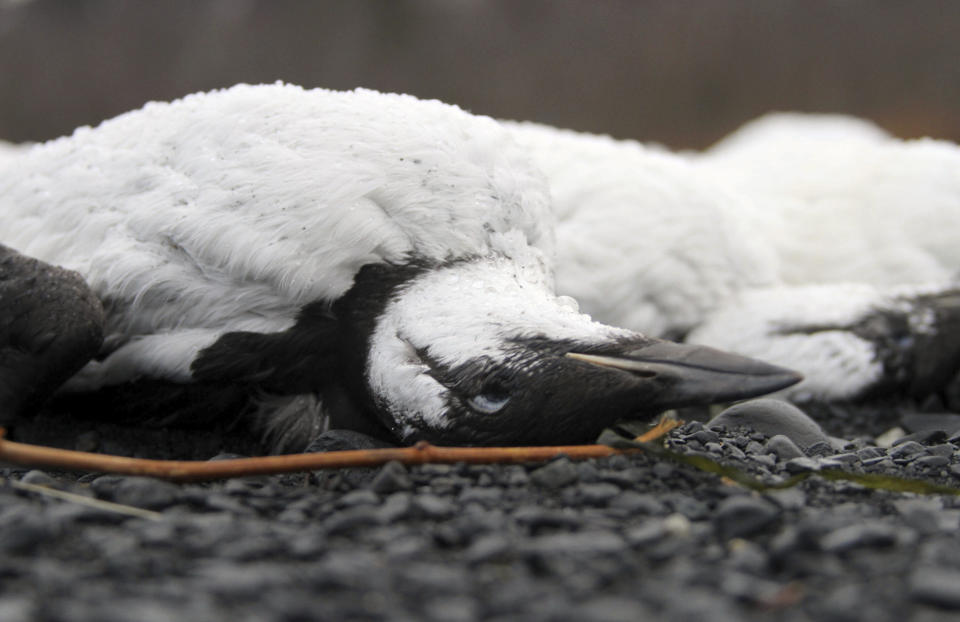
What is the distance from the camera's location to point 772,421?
196 centimetres

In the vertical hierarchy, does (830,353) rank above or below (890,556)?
above

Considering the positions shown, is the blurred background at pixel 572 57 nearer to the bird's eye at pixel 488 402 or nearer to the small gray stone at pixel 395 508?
the bird's eye at pixel 488 402

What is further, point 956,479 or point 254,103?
point 254,103

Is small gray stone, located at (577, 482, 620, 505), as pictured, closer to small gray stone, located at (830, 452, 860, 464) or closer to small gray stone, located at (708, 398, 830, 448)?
small gray stone, located at (830, 452, 860, 464)

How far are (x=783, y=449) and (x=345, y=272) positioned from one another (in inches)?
33.9

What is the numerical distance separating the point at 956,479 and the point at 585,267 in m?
1.36

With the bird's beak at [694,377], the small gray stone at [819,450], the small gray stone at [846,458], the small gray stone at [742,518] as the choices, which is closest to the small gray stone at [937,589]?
the small gray stone at [742,518]

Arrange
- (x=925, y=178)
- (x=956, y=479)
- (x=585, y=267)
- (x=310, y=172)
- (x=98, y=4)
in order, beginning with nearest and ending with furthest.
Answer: (x=956, y=479) < (x=310, y=172) < (x=585, y=267) < (x=925, y=178) < (x=98, y=4)

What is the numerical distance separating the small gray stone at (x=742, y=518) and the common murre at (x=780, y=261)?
4.90ft

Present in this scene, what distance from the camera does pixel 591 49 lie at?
6.77 m

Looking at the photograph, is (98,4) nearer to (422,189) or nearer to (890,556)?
(422,189)

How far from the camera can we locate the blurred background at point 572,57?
665cm

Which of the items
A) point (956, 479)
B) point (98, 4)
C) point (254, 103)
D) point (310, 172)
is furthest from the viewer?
point (98, 4)

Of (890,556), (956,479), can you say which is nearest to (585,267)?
(956,479)
